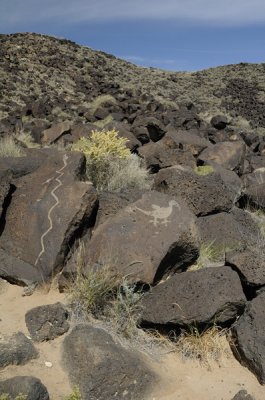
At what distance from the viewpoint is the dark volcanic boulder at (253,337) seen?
5180 mm

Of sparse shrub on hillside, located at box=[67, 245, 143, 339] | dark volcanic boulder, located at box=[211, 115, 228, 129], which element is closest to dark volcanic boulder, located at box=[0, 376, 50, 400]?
sparse shrub on hillside, located at box=[67, 245, 143, 339]

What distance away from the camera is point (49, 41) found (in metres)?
41.0

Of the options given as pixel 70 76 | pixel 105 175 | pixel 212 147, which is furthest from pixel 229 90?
pixel 105 175

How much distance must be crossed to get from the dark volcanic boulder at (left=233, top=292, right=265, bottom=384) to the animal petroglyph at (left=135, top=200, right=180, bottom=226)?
1412mm

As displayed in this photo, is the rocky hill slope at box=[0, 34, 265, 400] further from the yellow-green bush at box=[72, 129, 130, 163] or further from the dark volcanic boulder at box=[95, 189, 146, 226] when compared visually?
the yellow-green bush at box=[72, 129, 130, 163]

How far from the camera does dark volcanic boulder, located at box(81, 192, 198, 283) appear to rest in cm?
587

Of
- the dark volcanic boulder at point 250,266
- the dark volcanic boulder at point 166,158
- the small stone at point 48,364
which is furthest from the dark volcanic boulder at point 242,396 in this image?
the dark volcanic boulder at point 166,158

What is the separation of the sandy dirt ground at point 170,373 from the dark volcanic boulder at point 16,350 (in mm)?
56

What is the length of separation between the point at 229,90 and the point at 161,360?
39.2m

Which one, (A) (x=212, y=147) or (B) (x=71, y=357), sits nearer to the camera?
(B) (x=71, y=357)

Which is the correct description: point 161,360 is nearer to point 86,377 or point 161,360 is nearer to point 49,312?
point 86,377

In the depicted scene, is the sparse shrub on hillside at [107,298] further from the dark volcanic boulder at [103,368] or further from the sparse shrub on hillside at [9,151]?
the sparse shrub on hillside at [9,151]

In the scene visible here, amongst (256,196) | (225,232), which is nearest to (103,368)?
(225,232)

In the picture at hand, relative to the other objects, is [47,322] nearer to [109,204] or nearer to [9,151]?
[109,204]
